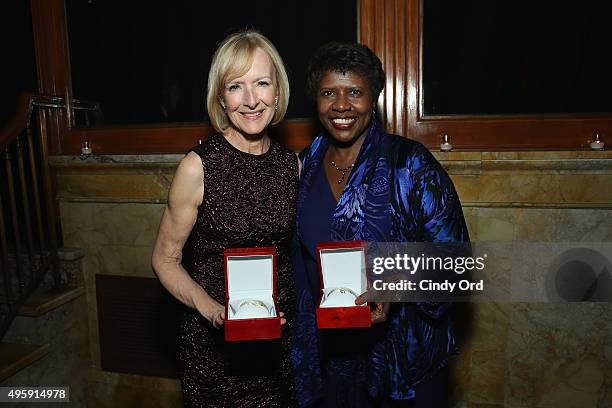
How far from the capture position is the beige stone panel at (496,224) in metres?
2.25

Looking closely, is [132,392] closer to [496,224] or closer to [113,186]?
[113,186]

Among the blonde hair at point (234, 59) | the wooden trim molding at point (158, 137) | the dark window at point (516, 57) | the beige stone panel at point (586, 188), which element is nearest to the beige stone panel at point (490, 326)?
the beige stone panel at point (586, 188)

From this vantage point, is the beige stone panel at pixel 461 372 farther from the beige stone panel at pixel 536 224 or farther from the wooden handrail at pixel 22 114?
the wooden handrail at pixel 22 114

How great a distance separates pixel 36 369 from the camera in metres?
2.55

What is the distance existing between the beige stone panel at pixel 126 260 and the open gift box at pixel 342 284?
1.60 metres

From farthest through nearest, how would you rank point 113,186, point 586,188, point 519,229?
point 113,186
point 519,229
point 586,188

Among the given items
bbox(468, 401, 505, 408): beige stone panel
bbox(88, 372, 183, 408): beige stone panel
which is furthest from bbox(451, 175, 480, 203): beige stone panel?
bbox(88, 372, 183, 408): beige stone panel

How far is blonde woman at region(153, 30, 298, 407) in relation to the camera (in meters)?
1.49

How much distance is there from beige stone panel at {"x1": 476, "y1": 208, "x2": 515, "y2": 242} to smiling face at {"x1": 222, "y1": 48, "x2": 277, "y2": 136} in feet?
4.16

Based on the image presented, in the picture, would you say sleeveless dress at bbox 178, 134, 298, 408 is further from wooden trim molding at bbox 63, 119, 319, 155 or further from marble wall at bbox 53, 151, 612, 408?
marble wall at bbox 53, 151, 612, 408

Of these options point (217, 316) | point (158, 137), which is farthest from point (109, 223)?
point (217, 316)

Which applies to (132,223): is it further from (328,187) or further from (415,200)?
(415,200)

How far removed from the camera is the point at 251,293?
1.38 metres

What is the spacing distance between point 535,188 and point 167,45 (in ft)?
7.11
